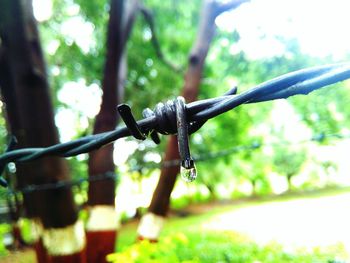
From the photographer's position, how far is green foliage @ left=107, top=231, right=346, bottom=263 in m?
2.84

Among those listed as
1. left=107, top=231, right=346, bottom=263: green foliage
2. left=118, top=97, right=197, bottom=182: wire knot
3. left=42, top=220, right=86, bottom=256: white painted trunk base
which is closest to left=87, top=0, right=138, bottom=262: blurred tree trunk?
left=107, top=231, right=346, bottom=263: green foliage

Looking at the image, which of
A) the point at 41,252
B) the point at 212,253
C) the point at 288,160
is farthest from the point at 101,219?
the point at 288,160

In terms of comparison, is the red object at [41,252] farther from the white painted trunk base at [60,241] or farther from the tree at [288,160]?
the tree at [288,160]

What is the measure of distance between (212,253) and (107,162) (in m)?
1.29

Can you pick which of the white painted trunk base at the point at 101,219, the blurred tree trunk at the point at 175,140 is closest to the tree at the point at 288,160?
the blurred tree trunk at the point at 175,140

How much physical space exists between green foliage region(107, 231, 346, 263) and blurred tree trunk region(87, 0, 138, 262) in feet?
1.08

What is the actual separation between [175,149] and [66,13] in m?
4.73

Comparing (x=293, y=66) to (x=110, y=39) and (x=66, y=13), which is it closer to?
(x=110, y=39)

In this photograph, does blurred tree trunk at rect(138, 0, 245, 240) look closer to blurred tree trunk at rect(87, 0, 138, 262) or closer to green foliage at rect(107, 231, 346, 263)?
blurred tree trunk at rect(87, 0, 138, 262)

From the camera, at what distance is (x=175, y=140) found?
398 cm

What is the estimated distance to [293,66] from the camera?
14.3ft

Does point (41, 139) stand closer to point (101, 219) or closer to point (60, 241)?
point (60, 241)

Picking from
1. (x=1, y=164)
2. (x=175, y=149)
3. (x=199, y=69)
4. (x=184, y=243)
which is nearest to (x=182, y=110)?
(x=1, y=164)

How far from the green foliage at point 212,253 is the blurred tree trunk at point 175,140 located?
2.04 feet
